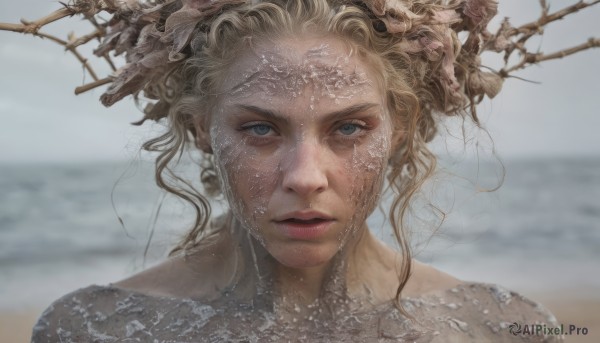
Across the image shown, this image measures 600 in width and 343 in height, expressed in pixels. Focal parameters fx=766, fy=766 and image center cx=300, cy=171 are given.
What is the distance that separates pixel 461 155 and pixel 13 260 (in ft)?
22.2

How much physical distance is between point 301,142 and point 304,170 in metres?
0.11

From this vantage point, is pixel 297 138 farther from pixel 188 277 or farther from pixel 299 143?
pixel 188 277

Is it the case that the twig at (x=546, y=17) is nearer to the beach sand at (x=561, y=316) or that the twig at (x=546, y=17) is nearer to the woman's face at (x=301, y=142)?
Result: the woman's face at (x=301, y=142)

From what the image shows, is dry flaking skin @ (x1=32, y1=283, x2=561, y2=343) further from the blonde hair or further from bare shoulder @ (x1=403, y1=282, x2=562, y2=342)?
the blonde hair

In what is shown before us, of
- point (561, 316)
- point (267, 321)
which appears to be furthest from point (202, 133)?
point (561, 316)

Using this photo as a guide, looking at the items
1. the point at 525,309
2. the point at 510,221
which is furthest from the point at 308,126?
the point at 510,221

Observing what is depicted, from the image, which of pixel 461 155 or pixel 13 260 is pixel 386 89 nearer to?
pixel 461 155

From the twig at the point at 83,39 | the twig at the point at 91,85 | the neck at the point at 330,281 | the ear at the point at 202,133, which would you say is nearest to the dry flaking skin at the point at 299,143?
the ear at the point at 202,133

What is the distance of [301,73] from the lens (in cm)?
232

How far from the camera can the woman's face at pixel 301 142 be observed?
2295 millimetres

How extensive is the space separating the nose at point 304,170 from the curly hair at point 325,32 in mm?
372

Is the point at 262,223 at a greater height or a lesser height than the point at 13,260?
greater

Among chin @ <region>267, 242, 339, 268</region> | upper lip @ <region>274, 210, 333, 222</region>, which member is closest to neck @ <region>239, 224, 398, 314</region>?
chin @ <region>267, 242, 339, 268</region>

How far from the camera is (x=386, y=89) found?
2.52 metres
